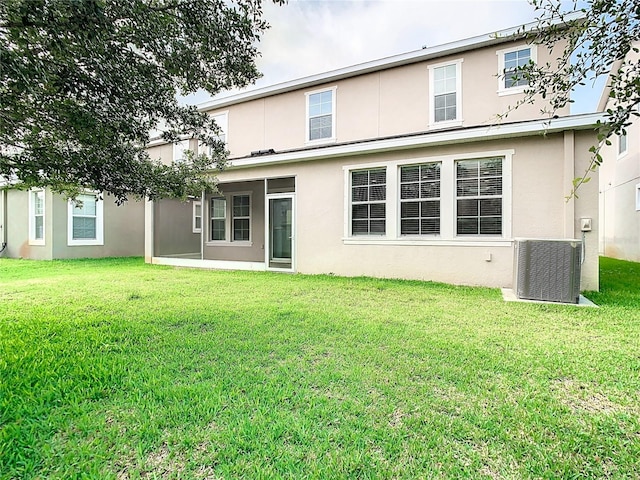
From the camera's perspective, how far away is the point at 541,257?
6234mm

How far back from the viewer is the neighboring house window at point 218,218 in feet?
45.2

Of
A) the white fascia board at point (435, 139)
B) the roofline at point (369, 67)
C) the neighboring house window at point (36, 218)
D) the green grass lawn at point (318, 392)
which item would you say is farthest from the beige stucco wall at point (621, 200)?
the neighboring house window at point (36, 218)

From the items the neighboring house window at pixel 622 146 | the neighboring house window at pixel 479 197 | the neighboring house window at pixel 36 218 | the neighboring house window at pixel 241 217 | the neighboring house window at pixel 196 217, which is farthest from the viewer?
the neighboring house window at pixel 196 217

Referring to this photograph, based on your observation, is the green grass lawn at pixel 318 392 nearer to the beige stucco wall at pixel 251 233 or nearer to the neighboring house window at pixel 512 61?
the neighboring house window at pixel 512 61

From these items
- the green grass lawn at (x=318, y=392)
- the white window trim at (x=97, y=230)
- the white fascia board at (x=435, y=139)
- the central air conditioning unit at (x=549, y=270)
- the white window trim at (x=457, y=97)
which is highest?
the white window trim at (x=457, y=97)

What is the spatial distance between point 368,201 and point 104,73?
667 centimetres

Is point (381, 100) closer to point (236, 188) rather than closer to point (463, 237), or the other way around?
point (463, 237)

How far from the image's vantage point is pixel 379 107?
33.4ft

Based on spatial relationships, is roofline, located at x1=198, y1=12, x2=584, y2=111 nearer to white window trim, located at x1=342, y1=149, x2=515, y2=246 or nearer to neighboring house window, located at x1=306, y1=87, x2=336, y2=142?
neighboring house window, located at x1=306, y1=87, x2=336, y2=142

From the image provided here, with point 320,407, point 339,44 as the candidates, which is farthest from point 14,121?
point 339,44

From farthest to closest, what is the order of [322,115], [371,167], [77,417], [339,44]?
[339,44] → [322,115] → [371,167] → [77,417]

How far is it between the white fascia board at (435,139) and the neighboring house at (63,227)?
772 centimetres

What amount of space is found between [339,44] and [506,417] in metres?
13.8

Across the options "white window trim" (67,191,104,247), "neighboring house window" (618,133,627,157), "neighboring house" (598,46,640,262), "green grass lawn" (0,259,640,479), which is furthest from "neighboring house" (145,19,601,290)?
"neighboring house window" (618,133,627,157)
